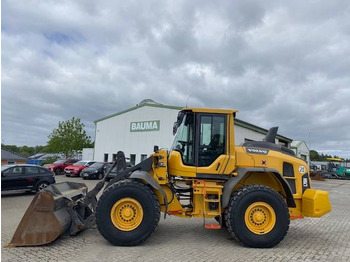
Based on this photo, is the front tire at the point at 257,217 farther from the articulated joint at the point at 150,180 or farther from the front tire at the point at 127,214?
the front tire at the point at 127,214

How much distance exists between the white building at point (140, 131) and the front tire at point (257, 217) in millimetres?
20632

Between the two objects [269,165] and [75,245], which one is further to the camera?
[269,165]

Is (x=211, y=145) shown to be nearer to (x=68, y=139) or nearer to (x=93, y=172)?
(x=93, y=172)

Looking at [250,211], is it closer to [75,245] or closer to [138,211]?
[138,211]

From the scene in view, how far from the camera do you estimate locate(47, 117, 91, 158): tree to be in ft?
153

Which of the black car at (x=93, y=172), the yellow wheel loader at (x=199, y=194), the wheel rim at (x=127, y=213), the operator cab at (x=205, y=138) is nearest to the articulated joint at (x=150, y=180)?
the yellow wheel loader at (x=199, y=194)

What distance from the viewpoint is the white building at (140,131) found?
2864cm

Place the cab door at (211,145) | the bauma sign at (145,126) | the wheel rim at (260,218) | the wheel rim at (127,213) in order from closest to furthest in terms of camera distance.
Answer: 1. the wheel rim at (127,213)
2. the wheel rim at (260,218)
3. the cab door at (211,145)
4. the bauma sign at (145,126)

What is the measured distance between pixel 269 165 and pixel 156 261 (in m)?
3.22

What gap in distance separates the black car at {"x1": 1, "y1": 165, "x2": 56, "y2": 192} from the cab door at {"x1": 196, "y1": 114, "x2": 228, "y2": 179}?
10.3 metres

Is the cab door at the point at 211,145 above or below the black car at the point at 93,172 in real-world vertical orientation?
above

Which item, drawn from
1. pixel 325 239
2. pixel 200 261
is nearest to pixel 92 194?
pixel 200 261

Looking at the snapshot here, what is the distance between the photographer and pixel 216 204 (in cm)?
661

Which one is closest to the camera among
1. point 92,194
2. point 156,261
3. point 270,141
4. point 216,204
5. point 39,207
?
point 156,261
